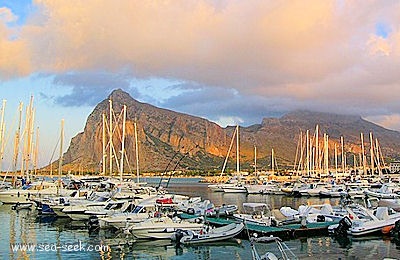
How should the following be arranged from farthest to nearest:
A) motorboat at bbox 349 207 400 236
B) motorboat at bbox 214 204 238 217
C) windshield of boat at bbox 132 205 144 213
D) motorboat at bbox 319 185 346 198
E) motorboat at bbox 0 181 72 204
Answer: motorboat at bbox 319 185 346 198 → motorboat at bbox 0 181 72 204 → motorboat at bbox 214 204 238 217 → windshield of boat at bbox 132 205 144 213 → motorboat at bbox 349 207 400 236

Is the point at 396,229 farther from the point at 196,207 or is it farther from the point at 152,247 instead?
the point at 196,207

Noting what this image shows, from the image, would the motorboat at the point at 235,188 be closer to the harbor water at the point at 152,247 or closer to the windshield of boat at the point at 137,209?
the windshield of boat at the point at 137,209

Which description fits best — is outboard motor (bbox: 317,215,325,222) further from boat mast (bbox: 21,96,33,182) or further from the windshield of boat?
boat mast (bbox: 21,96,33,182)

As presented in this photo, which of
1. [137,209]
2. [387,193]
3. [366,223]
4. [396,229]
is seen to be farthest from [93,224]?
[387,193]

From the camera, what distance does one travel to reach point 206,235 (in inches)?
1441

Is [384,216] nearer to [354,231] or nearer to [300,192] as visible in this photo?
[354,231]

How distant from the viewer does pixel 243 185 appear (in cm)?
11194

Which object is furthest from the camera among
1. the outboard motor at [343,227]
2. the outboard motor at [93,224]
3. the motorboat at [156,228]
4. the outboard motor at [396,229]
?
the outboard motor at [93,224]

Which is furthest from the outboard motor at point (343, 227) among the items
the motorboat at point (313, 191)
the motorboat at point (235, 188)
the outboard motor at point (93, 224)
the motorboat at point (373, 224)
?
the motorboat at point (235, 188)

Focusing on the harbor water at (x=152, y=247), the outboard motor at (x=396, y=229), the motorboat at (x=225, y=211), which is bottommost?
the harbor water at (x=152, y=247)

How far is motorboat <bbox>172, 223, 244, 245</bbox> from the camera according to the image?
36.3 m

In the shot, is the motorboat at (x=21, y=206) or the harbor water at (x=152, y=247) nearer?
the harbor water at (x=152, y=247)

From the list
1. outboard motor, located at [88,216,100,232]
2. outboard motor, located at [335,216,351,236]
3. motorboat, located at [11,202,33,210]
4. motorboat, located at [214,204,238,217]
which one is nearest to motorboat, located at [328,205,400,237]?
outboard motor, located at [335,216,351,236]

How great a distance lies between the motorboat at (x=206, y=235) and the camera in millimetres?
36312
